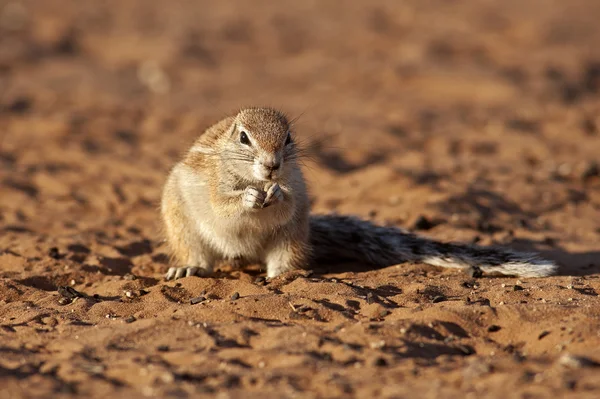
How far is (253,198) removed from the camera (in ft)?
20.2

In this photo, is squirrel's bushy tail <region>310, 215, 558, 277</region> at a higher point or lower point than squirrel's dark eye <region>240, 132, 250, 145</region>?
lower

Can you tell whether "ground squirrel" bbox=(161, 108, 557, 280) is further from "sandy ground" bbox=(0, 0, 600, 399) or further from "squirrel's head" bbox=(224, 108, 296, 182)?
"sandy ground" bbox=(0, 0, 600, 399)

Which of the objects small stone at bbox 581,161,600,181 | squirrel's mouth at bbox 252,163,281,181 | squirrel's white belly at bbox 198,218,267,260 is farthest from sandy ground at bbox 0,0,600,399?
squirrel's mouth at bbox 252,163,281,181

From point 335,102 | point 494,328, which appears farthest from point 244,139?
point 335,102

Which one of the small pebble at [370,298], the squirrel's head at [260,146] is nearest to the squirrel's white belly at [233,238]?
the squirrel's head at [260,146]

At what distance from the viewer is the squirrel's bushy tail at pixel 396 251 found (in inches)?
262

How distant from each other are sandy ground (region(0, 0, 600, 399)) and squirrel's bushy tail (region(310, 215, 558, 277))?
13 cm

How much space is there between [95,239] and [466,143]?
5.88 meters

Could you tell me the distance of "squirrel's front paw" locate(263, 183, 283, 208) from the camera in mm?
6141

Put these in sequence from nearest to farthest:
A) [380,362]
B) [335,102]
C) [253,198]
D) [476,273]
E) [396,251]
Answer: [380,362]
[253,198]
[476,273]
[396,251]
[335,102]

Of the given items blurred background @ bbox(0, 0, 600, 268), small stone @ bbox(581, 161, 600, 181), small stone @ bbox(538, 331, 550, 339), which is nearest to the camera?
small stone @ bbox(538, 331, 550, 339)

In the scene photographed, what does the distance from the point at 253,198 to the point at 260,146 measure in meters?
0.40

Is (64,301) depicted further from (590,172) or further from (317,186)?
(590,172)

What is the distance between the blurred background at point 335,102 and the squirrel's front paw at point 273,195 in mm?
2364
